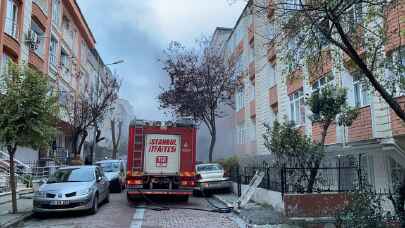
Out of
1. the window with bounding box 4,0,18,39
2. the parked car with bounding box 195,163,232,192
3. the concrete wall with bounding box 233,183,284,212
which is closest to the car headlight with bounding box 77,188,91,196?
the concrete wall with bounding box 233,183,284,212

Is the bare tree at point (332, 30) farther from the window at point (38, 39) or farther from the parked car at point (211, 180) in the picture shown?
the window at point (38, 39)

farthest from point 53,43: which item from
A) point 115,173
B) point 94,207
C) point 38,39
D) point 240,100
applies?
point 94,207

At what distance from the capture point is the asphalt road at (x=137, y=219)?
10.8 metres

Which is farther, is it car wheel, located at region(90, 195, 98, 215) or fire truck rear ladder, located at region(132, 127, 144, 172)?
fire truck rear ladder, located at region(132, 127, 144, 172)

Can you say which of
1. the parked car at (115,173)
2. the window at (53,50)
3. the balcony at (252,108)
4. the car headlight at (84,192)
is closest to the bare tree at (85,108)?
the window at (53,50)

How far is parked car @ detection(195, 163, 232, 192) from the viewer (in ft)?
63.2

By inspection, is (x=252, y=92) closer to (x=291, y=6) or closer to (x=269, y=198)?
(x=269, y=198)

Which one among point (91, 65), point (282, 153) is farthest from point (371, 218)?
point (91, 65)

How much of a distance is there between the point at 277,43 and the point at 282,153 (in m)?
4.80

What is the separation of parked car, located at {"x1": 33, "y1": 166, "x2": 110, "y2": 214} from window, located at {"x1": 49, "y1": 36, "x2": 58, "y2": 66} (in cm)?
1597

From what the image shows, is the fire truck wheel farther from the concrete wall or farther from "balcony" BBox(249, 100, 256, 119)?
"balcony" BBox(249, 100, 256, 119)

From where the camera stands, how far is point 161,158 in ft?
49.9

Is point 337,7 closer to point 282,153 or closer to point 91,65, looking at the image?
point 282,153

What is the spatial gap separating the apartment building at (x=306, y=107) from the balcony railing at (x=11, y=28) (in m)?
12.1
